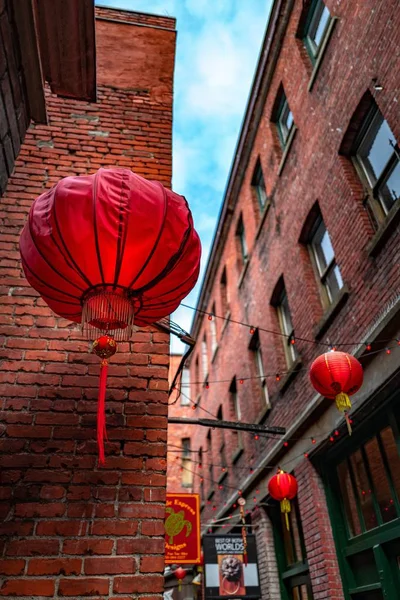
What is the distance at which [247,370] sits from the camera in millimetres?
11469

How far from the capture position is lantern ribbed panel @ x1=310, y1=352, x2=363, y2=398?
16.1ft

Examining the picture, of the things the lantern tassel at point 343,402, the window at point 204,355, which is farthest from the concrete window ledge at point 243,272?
the lantern tassel at point 343,402

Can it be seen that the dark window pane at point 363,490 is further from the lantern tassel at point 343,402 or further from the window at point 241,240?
the window at point 241,240

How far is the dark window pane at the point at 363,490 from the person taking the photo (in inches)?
232

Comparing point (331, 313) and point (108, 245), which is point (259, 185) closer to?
point (331, 313)

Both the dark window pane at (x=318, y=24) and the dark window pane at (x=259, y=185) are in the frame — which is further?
the dark window pane at (x=259, y=185)

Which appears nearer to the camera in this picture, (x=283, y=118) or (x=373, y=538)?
(x=373, y=538)

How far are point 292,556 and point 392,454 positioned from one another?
4.03 m

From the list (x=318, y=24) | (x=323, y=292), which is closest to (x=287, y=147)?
(x=318, y=24)

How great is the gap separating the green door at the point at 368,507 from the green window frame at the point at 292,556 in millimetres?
1387

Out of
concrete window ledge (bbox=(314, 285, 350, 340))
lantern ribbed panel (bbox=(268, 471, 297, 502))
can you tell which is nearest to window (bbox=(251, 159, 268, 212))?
concrete window ledge (bbox=(314, 285, 350, 340))

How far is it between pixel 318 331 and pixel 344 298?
3.04 feet

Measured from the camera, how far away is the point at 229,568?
803 centimetres

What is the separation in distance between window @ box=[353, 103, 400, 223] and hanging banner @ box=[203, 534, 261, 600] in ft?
20.6
